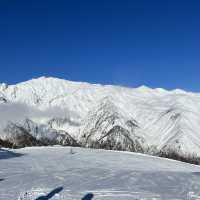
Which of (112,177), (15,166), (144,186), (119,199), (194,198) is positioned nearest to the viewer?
(119,199)

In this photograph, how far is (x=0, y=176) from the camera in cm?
3206

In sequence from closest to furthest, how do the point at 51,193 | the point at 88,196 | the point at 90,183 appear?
the point at 88,196, the point at 51,193, the point at 90,183

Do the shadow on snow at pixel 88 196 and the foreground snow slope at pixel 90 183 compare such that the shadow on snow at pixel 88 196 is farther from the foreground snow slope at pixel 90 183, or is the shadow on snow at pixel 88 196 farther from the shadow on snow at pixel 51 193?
the shadow on snow at pixel 51 193

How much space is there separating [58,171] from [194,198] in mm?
11434

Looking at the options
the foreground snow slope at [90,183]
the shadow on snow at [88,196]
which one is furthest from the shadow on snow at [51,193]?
the shadow on snow at [88,196]

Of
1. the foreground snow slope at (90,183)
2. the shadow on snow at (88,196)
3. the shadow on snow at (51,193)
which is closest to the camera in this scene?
the shadow on snow at (51,193)

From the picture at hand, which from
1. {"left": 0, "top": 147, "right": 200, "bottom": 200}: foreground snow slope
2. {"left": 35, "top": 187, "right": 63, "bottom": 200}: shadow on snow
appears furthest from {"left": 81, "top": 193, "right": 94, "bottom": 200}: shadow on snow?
{"left": 35, "top": 187, "right": 63, "bottom": 200}: shadow on snow

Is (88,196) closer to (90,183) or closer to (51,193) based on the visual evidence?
(51,193)

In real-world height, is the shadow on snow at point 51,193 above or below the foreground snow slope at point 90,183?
below

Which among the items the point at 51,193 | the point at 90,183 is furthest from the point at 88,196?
the point at 90,183

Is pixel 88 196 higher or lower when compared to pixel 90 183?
lower

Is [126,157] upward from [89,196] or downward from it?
upward

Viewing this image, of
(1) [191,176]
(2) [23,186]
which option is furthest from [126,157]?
(2) [23,186]

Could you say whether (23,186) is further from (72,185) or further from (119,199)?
(119,199)
